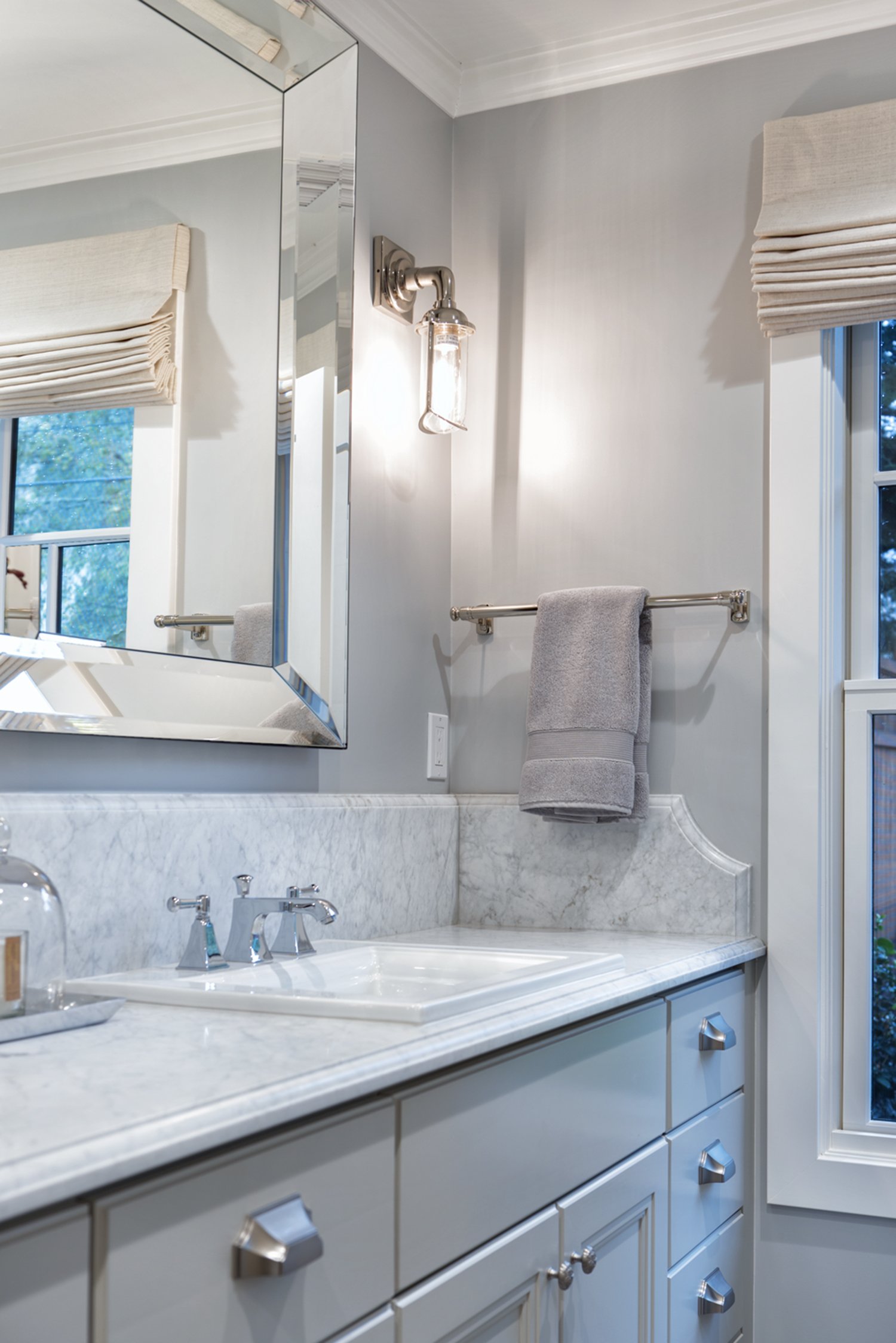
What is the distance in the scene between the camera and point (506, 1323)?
1244 millimetres

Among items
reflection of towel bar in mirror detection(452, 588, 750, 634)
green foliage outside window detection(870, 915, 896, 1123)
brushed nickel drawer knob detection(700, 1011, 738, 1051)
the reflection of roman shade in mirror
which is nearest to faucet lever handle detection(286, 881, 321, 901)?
brushed nickel drawer knob detection(700, 1011, 738, 1051)

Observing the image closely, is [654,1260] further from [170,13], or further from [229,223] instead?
[170,13]

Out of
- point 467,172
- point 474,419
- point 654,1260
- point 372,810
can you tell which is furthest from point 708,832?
point 467,172

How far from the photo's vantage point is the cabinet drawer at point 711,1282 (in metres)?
1.69

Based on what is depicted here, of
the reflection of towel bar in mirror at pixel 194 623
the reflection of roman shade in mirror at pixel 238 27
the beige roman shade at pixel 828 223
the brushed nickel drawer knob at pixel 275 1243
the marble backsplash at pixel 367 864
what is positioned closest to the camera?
the brushed nickel drawer knob at pixel 275 1243

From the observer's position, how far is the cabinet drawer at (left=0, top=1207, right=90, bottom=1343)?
701 millimetres

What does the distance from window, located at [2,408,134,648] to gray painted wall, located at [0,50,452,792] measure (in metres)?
0.45

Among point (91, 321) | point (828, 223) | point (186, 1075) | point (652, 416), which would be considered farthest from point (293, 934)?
point (828, 223)

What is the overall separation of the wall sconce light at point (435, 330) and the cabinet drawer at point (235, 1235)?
53.2 inches

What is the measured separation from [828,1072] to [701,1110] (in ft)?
1.16

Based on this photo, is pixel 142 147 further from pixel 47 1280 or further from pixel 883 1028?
pixel 883 1028

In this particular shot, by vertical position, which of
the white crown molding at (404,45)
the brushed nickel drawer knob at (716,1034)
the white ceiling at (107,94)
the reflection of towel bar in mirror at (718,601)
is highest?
the white crown molding at (404,45)

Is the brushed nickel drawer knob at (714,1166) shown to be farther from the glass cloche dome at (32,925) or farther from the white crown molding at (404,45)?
the white crown molding at (404,45)

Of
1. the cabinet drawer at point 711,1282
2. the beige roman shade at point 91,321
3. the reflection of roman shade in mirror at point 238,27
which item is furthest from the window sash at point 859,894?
the reflection of roman shade in mirror at point 238,27
